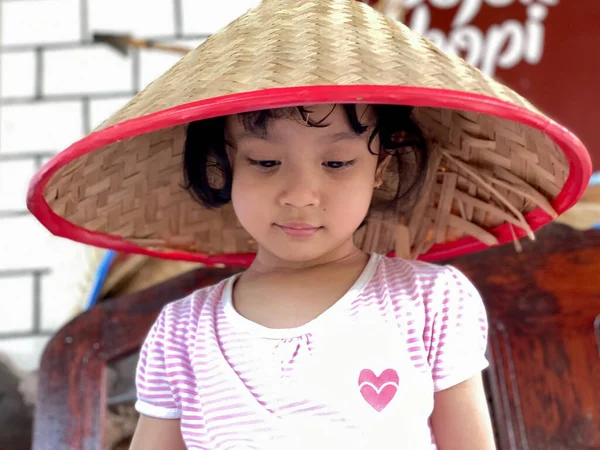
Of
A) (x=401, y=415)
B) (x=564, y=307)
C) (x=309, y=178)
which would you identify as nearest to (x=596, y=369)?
(x=564, y=307)

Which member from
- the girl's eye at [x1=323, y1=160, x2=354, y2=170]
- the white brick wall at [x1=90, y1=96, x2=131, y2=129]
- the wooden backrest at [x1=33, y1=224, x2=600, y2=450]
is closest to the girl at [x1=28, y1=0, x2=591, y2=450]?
the girl's eye at [x1=323, y1=160, x2=354, y2=170]

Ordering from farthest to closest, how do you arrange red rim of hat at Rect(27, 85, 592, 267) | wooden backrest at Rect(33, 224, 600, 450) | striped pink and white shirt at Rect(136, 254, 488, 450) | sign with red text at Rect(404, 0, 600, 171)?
sign with red text at Rect(404, 0, 600, 171) < wooden backrest at Rect(33, 224, 600, 450) < striped pink and white shirt at Rect(136, 254, 488, 450) < red rim of hat at Rect(27, 85, 592, 267)

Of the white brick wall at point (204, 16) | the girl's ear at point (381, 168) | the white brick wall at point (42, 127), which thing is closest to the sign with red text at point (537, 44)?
the white brick wall at point (204, 16)

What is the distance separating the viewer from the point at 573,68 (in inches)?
49.6

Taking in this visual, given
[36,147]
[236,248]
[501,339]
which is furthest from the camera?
[36,147]

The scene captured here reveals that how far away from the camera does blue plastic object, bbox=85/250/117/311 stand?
4.19 feet

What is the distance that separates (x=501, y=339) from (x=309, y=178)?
0.54 meters

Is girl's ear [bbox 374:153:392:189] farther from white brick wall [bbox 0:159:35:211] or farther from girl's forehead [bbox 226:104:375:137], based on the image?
white brick wall [bbox 0:159:35:211]

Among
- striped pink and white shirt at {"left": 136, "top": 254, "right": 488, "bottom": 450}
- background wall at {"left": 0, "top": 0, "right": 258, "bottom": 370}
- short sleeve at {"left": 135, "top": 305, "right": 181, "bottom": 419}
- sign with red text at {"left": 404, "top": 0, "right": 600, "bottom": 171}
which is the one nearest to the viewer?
striped pink and white shirt at {"left": 136, "top": 254, "right": 488, "bottom": 450}

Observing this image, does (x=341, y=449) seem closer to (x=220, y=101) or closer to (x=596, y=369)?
(x=220, y=101)

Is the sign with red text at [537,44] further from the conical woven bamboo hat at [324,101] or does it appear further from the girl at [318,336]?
the girl at [318,336]

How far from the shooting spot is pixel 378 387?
681 mm

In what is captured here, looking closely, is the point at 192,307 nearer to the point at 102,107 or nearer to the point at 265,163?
the point at 265,163

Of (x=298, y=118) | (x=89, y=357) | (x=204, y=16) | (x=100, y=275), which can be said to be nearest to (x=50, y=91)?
(x=204, y=16)
